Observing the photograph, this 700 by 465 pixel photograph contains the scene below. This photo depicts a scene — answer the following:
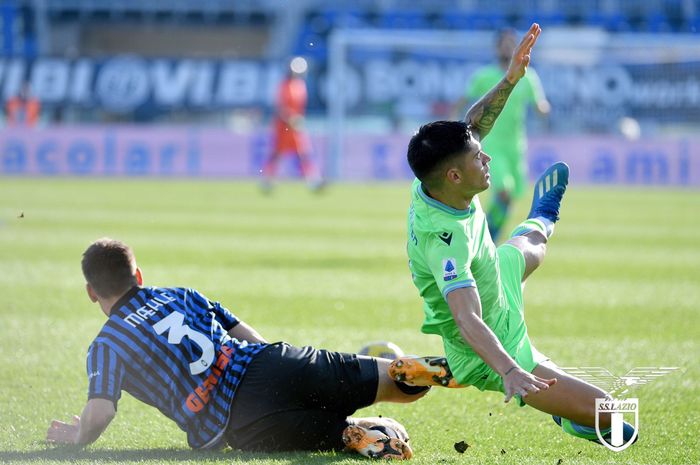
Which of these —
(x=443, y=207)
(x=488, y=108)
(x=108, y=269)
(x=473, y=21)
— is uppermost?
(x=473, y=21)

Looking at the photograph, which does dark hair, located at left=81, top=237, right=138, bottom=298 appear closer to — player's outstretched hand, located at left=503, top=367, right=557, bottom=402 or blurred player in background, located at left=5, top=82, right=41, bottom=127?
player's outstretched hand, located at left=503, top=367, right=557, bottom=402

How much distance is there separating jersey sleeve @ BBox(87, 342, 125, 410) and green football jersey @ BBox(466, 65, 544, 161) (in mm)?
7752

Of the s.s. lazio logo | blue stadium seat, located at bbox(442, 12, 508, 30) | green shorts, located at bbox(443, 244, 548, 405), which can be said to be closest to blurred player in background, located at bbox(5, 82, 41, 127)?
blue stadium seat, located at bbox(442, 12, 508, 30)

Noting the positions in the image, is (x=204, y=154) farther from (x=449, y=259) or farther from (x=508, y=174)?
(x=449, y=259)

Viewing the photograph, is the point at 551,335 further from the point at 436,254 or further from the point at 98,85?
the point at 98,85

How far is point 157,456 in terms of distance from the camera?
4.83 m

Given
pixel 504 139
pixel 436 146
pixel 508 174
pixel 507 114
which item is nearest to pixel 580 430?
pixel 436 146

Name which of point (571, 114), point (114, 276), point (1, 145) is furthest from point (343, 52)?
point (114, 276)

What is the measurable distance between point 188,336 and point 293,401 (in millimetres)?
528

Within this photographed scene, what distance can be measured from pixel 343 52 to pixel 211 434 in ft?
77.4

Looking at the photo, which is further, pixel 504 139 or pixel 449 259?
pixel 504 139

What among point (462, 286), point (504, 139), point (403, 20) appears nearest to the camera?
point (462, 286)

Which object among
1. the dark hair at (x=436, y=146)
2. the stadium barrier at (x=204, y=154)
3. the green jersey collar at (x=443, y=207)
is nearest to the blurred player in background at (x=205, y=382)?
the green jersey collar at (x=443, y=207)

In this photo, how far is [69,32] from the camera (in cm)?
4338
